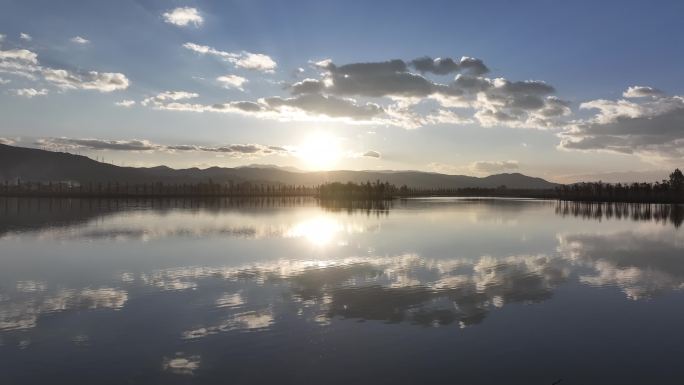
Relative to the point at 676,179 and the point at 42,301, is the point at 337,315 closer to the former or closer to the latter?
the point at 42,301

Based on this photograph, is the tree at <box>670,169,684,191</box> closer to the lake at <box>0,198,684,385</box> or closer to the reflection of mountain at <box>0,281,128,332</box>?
the lake at <box>0,198,684,385</box>

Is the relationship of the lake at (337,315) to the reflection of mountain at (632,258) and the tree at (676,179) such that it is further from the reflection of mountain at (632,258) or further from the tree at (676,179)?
the tree at (676,179)

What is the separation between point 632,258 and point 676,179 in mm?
182092

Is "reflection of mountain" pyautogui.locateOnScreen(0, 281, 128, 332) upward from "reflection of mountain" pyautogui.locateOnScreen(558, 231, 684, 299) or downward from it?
downward

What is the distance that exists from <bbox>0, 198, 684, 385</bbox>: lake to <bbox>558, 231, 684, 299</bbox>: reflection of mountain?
0.19 metres

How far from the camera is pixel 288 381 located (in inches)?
463

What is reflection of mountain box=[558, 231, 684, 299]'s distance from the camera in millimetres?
23491

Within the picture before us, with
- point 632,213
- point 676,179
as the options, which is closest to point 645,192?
point 676,179

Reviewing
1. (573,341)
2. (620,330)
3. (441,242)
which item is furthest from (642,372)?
(441,242)

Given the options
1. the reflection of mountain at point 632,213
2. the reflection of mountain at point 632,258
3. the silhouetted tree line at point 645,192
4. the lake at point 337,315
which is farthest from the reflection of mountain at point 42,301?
the silhouetted tree line at point 645,192

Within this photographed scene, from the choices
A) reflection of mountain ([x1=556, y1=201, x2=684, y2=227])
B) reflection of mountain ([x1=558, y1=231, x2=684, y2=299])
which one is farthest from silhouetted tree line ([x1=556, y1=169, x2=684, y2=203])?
reflection of mountain ([x1=558, y1=231, x2=684, y2=299])

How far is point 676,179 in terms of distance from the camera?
588ft

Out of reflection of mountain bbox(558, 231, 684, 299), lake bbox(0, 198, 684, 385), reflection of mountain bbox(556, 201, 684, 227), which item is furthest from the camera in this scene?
reflection of mountain bbox(556, 201, 684, 227)

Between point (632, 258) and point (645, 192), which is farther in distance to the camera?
point (645, 192)
